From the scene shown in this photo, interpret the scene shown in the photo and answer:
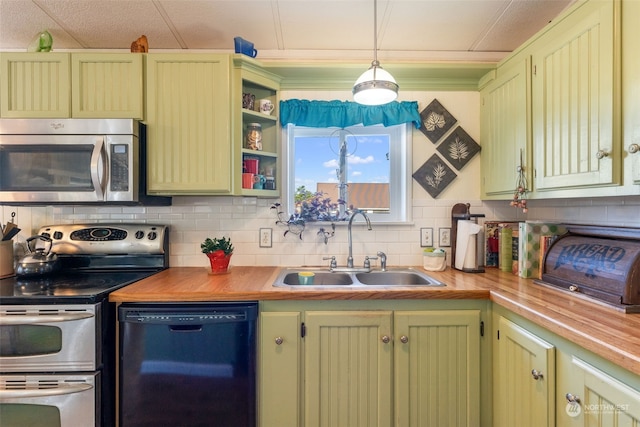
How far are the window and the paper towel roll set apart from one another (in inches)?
16.8

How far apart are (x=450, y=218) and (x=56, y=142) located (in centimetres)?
246

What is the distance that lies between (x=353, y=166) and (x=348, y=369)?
1.33 meters

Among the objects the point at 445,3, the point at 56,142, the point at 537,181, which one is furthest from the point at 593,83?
the point at 56,142

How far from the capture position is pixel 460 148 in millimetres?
2123

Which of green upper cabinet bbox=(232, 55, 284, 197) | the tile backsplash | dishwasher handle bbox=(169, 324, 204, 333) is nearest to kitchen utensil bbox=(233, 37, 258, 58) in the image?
green upper cabinet bbox=(232, 55, 284, 197)

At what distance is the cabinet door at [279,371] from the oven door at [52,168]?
3.93 ft

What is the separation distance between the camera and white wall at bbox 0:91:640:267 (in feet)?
6.83

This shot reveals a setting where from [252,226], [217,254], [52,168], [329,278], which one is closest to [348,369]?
[329,278]

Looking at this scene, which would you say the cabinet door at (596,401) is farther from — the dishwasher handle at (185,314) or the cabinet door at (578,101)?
the dishwasher handle at (185,314)

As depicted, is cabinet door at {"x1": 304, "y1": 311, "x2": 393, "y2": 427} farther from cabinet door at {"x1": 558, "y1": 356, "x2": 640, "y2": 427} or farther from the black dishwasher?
cabinet door at {"x1": 558, "y1": 356, "x2": 640, "y2": 427}

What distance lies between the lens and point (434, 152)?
214 cm

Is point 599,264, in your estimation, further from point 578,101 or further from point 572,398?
point 578,101

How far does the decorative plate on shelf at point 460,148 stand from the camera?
2.12m

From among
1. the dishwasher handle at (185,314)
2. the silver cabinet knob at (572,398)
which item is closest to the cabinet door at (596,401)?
the silver cabinet knob at (572,398)
